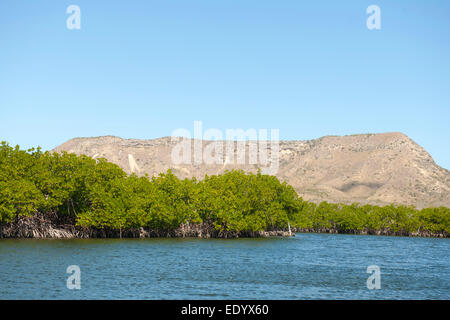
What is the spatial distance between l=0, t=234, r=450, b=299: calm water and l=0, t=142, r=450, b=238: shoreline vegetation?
9.94 m

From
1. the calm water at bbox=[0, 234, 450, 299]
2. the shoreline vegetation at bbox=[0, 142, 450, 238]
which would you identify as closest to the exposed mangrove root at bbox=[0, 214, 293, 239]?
the shoreline vegetation at bbox=[0, 142, 450, 238]

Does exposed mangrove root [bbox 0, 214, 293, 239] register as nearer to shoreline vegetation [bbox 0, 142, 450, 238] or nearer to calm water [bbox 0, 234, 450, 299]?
shoreline vegetation [bbox 0, 142, 450, 238]

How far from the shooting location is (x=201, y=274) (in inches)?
1731

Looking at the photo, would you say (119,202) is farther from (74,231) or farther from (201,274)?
(201,274)

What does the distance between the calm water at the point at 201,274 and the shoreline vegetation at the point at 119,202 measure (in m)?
9.94

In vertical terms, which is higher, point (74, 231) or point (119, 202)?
point (119, 202)

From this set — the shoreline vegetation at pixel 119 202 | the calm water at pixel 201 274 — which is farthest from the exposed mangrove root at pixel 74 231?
the calm water at pixel 201 274

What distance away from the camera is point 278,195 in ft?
363

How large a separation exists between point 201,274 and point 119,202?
1565 inches

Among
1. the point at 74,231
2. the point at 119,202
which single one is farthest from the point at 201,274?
the point at 74,231

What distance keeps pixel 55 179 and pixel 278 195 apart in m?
52.2

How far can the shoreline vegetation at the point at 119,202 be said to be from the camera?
72.9 m
